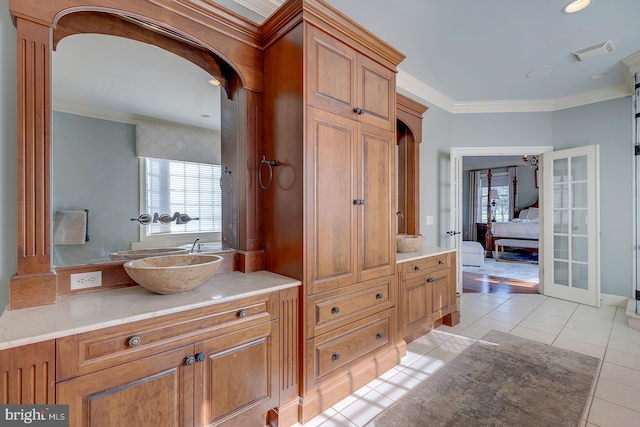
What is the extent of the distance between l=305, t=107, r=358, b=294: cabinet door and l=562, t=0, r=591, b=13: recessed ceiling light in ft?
6.73

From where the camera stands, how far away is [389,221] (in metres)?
2.35

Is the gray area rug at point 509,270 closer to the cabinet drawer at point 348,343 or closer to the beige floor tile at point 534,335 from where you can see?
the beige floor tile at point 534,335

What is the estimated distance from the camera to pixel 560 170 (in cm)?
428

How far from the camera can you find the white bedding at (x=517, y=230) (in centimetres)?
715

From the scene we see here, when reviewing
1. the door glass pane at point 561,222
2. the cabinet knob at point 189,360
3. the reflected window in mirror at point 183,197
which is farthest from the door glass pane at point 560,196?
the cabinet knob at point 189,360

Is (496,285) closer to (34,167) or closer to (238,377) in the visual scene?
(238,377)

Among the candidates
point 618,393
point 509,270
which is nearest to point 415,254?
point 618,393

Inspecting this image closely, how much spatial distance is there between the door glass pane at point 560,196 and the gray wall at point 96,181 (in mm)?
5232

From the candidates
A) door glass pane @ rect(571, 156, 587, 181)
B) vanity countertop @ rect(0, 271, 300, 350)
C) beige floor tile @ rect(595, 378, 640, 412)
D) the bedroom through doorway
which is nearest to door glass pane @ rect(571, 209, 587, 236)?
door glass pane @ rect(571, 156, 587, 181)

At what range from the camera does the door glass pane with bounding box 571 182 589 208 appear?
13.2 feet

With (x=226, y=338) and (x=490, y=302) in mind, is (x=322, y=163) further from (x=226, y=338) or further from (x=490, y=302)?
(x=490, y=302)

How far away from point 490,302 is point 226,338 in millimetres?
3910

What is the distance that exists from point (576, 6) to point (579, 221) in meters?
2.92

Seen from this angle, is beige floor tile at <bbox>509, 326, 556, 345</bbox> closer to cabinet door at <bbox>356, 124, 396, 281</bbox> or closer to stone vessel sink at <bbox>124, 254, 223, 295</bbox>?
cabinet door at <bbox>356, 124, 396, 281</bbox>
